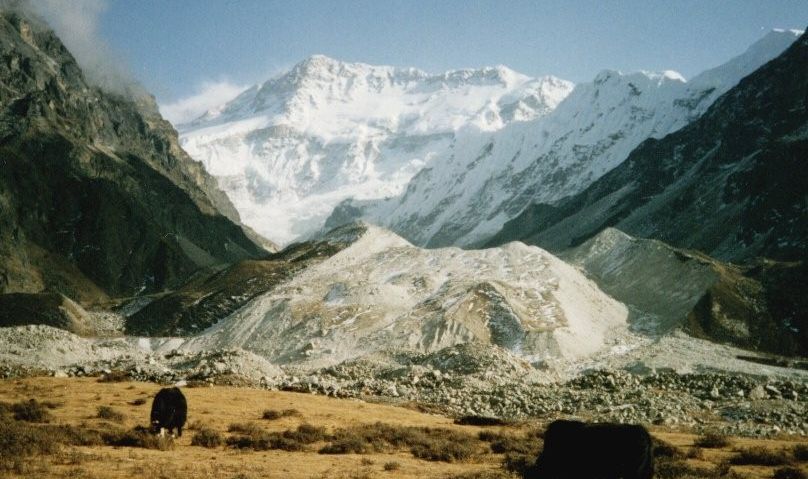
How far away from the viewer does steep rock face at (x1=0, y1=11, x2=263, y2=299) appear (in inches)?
5256

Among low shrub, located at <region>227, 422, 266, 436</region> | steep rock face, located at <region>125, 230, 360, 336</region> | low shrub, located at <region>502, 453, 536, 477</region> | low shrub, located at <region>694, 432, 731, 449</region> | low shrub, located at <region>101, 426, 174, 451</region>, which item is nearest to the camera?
low shrub, located at <region>502, 453, 536, 477</region>

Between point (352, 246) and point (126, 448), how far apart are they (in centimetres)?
6701

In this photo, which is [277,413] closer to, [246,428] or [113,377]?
[246,428]

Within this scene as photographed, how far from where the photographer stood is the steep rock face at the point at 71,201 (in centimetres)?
13350

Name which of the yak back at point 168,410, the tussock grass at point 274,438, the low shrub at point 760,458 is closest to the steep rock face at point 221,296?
the tussock grass at point 274,438

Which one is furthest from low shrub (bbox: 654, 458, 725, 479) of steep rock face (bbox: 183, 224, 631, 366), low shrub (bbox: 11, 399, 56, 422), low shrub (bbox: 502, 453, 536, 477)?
steep rock face (bbox: 183, 224, 631, 366)

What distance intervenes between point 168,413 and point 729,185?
138361 mm

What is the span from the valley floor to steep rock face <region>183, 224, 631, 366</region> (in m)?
19.9

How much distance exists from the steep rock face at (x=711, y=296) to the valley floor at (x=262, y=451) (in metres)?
38.4

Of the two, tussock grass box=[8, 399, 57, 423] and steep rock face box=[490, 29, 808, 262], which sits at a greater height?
steep rock face box=[490, 29, 808, 262]

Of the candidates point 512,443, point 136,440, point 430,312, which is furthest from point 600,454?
point 430,312

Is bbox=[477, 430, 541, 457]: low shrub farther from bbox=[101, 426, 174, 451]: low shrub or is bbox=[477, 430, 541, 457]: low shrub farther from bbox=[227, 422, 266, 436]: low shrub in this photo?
bbox=[101, 426, 174, 451]: low shrub

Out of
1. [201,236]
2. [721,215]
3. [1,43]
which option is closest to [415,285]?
[721,215]

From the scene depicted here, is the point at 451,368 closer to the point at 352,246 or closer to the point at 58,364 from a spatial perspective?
the point at 58,364
